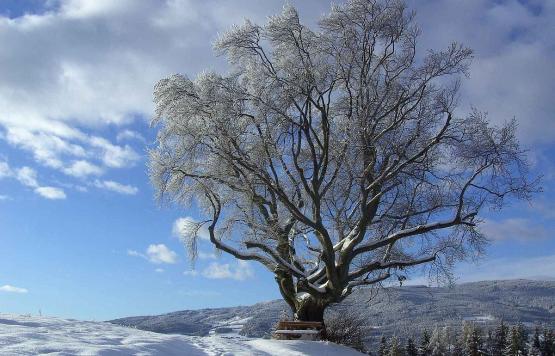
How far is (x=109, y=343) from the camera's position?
11.8 meters

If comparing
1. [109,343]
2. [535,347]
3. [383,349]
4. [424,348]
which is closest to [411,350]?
[424,348]

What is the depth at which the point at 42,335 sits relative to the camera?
11.6m

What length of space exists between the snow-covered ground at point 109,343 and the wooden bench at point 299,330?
1.27 metres

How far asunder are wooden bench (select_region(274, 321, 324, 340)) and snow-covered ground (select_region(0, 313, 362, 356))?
127 centimetres

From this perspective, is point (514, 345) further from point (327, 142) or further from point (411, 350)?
point (327, 142)

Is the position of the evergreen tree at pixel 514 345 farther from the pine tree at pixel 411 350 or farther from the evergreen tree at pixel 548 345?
the pine tree at pixel 411 350

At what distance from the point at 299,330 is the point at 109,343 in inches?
317

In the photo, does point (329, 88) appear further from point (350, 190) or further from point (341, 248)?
point (341, 248)

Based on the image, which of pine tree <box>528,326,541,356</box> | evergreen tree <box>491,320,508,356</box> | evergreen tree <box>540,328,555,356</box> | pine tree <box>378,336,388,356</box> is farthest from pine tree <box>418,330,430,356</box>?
evergreen tree <box>540,328,555,356</box>

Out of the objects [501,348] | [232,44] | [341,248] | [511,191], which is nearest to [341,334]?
[341,248]

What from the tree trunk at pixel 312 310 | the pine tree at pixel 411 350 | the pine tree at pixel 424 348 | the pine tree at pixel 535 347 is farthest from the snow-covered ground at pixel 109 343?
the pine tree at pixel 424 348

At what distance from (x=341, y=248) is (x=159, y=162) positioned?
7.22 m

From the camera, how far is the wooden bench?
1841 centimetres

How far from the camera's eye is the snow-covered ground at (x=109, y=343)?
1036 cm
